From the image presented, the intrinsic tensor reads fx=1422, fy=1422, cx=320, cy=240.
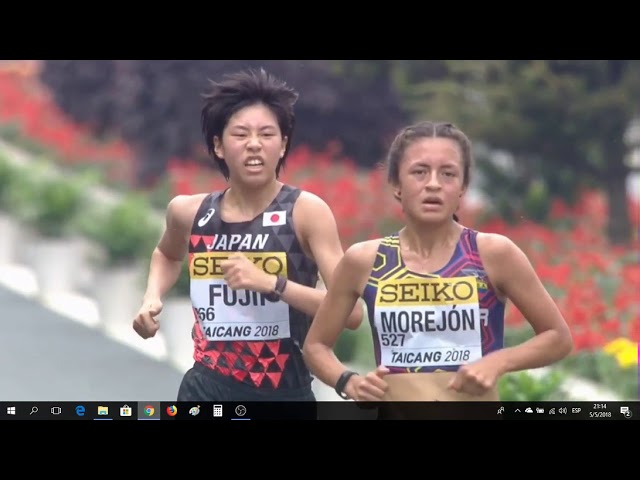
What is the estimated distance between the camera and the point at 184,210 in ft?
15.4

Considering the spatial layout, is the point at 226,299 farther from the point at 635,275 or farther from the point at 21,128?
the point at 21,128

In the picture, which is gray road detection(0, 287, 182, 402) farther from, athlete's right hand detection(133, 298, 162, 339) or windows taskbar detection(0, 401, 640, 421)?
athlete's right hand detection(133, 298, 162, 339)

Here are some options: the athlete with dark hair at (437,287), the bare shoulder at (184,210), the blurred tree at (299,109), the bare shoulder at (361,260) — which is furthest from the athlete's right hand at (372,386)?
the blurred tree at (299,109)

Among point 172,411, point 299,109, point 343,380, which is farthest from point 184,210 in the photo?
point 299,109

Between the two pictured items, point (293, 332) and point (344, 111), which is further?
point (344, 111)

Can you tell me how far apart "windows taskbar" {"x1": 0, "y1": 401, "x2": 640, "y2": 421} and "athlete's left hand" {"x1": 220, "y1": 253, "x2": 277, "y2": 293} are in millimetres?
411

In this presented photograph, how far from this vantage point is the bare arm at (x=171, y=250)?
15.4 ft

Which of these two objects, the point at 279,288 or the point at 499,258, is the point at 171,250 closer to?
the point at 279,288

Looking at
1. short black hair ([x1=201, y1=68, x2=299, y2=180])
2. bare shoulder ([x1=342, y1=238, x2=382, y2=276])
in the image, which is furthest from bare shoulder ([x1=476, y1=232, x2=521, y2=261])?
short black hair ([x1=201, y1=68, x2=299, y2=180])

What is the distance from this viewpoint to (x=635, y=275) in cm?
718

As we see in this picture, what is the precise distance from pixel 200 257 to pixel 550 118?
4207 mm

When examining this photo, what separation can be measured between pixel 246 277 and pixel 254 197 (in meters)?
0.31

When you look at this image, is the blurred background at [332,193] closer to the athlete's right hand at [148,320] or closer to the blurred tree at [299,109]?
the blurred tree at [299,109]
